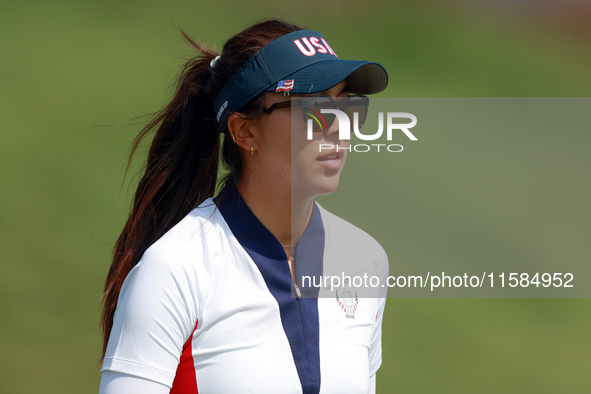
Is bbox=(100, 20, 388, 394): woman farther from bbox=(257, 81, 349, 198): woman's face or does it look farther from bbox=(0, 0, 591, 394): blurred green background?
bbox=(0, 0, 591, 394): blurred green background

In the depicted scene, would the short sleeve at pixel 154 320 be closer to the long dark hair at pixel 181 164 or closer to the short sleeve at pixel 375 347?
the long dark hair at pixel 181 164

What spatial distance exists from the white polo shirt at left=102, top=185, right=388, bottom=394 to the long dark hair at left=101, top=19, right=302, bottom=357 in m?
0.16

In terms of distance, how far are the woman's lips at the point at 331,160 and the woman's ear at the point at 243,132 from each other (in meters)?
0.18

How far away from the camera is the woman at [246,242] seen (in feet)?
4.26

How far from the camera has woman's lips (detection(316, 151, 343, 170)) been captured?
148cm

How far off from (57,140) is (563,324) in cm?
424

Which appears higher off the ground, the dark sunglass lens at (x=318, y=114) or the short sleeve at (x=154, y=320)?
the dark sunglass lens at (x=318, y=114)

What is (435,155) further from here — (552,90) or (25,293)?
(552,90)

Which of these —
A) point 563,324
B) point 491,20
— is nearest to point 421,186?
point 563,324

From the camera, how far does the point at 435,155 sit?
285 centimetres

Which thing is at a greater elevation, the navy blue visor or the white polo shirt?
the navy blue visor

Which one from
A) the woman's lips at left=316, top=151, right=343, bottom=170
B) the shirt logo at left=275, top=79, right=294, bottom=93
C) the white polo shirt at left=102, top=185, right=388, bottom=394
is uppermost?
the shirt logo at left=275, top=79, right=294, bottom=93

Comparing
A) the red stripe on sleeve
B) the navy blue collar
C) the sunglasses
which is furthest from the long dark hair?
the red stripe on sleeve

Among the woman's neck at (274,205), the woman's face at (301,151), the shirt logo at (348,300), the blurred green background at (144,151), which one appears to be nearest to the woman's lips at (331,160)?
the woman's face at (301,151)
